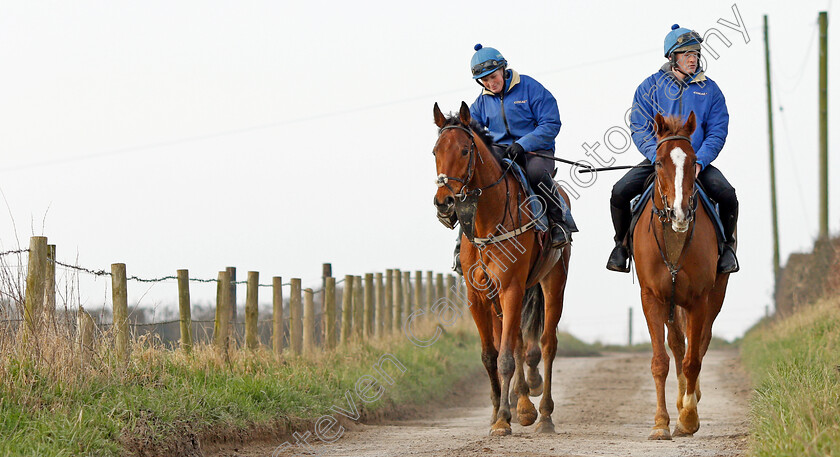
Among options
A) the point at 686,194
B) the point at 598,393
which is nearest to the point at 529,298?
the point at 686,194

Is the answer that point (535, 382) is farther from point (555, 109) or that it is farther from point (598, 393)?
point (598, 393)

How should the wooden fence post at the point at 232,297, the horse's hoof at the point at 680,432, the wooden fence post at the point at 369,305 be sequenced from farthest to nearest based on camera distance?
the wooden fence post at the point at 369,305
the wooden fence post at the point at 232,297
the horse's hoof at the point at 680,432

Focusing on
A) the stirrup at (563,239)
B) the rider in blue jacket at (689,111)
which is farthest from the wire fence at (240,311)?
the rider in blue jacket at (689,111)

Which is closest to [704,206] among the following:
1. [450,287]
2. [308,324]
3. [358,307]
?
[308,324]

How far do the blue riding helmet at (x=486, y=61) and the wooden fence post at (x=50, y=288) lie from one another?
442 cm

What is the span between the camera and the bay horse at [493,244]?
8.62 meters

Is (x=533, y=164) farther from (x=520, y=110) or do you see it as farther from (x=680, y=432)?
(x=680, y=432)

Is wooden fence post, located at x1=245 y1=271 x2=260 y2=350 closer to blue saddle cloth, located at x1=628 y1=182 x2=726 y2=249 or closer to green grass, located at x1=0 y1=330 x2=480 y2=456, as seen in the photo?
green grass, located at x1=0 y1=330 x2=480 y2=456

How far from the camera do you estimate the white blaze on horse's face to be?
8.11 m

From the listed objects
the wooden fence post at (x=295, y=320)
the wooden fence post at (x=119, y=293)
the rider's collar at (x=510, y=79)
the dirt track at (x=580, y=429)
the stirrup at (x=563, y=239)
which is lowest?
the dirt track at (x=580, y=429)

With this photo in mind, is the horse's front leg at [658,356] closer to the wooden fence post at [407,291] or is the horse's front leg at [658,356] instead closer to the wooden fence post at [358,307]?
the wooden fence post at [358,307]

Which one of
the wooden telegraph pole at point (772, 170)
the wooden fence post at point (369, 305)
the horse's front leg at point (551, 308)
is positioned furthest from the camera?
the wooden telegraph pole at point (772, 170)

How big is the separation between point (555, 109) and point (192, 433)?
4.96m

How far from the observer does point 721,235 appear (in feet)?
30.9
